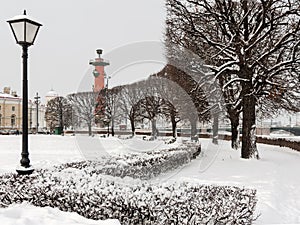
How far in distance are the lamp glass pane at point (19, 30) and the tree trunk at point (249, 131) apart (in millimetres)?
12562

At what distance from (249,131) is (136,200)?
13.4 metres

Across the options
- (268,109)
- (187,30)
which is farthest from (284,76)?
(187,30)

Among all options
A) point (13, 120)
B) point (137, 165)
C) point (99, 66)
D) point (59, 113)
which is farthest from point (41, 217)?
point (13, 120)

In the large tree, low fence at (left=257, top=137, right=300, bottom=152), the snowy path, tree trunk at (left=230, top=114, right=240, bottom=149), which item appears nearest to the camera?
the snowy path

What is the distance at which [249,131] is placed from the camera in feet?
56.6

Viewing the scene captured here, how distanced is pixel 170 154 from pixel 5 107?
7640cm

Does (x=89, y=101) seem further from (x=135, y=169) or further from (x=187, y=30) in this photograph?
(x=135, y=169)

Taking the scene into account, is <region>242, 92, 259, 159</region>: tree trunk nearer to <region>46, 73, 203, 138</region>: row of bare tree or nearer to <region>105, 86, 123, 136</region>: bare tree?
<region>46, 73, 203, 138</region>: row of bare tree

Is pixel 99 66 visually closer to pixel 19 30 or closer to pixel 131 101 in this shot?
pixel 131 101

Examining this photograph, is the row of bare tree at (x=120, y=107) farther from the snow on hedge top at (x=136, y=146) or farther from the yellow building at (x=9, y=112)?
the yellow building at (x=9, y=112)

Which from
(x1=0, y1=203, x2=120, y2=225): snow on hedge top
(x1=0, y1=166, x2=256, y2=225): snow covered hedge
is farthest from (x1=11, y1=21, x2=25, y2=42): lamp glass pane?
(x1=0, y1=203, x2=120, y2=225): snow on hedge top

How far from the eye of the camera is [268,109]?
2325cm

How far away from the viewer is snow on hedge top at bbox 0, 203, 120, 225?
16.6 ft

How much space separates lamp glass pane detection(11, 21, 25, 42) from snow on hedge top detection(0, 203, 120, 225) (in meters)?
3.68
